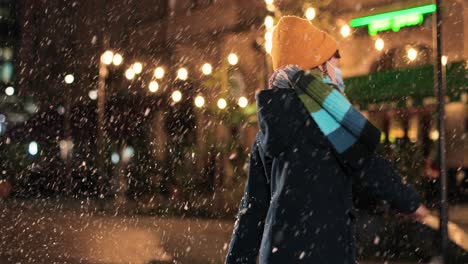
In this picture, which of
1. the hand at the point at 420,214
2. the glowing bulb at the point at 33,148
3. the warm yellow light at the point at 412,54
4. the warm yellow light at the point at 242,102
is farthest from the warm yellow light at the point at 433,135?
the glowing bulb at the point at 33,148

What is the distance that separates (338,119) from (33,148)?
5138 centimetres

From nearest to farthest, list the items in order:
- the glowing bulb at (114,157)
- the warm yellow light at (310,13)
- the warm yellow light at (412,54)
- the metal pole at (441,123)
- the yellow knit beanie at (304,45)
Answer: the yellow knit beanie at (304,45) < the metal pole at (441,123) < the warm yellow light at (310,13) < the warm yellow light at (412,54) < the glowing bulb at (114,157)

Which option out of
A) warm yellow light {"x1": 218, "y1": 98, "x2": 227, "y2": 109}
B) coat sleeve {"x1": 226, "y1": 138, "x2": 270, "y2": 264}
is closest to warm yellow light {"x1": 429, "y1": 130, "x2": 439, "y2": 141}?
warm yellow light {"x1": 218, "y1": 98, "x2": 227, "y2": 109}

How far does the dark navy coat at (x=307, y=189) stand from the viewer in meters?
2.16

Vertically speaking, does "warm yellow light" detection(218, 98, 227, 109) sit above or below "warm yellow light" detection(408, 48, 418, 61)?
below

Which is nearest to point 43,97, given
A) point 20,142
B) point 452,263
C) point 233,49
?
point 20,142

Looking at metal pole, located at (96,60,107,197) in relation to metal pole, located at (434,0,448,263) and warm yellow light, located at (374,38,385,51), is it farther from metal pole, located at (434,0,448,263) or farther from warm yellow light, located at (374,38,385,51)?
metal pole, located at (434,0,448,263)

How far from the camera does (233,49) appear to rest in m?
32.0

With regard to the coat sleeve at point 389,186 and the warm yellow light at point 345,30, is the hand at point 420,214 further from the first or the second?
the warm yellow light at point 345,30

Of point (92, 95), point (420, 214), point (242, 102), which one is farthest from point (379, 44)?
point (92, 95)

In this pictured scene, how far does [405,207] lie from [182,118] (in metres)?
35.0

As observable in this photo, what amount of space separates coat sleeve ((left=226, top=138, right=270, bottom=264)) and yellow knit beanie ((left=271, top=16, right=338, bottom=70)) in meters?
0.32

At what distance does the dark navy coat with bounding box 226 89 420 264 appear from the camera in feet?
7.09

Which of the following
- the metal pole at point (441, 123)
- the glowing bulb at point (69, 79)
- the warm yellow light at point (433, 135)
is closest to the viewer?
the metal pole at point (441, 123)
